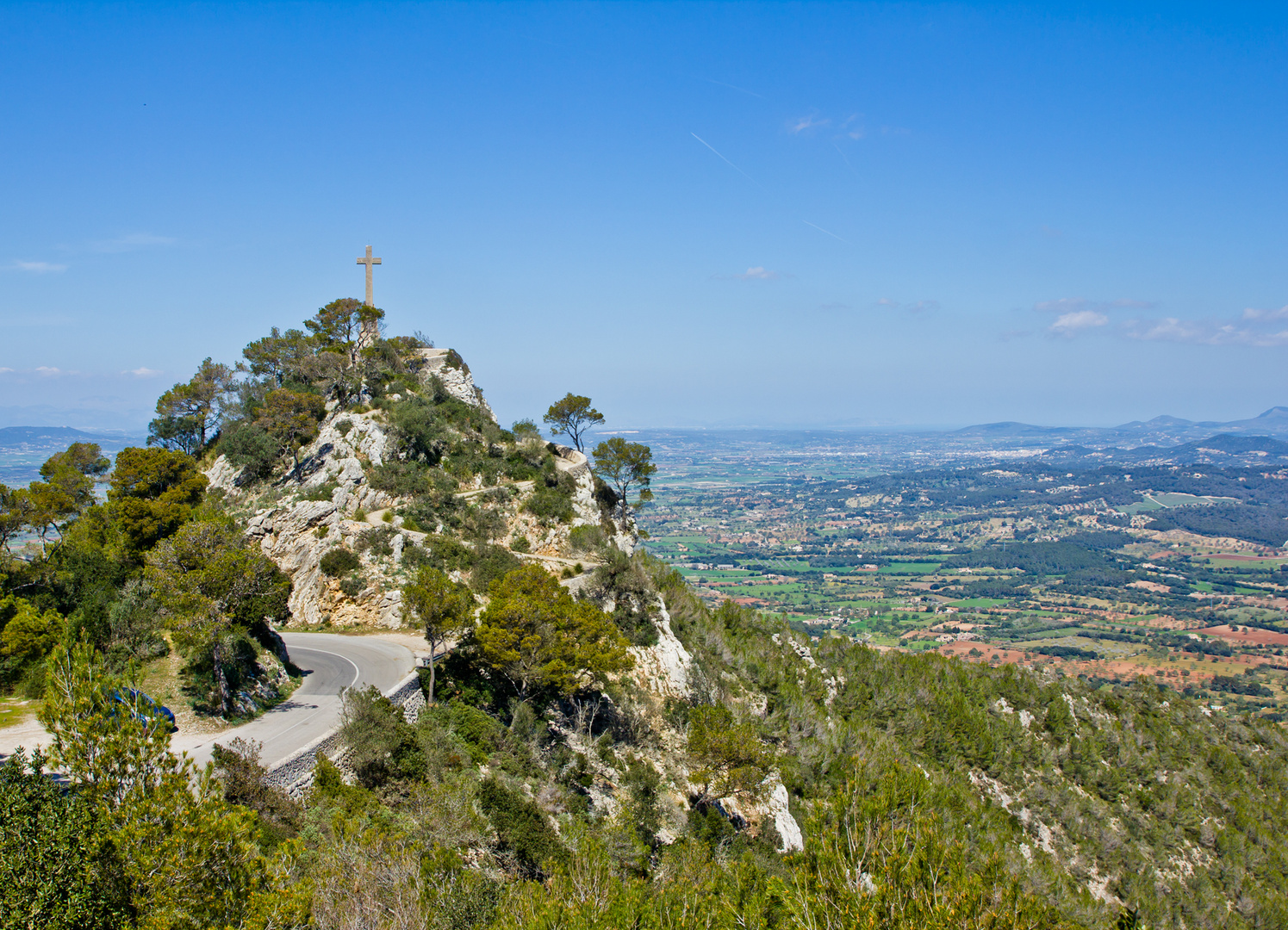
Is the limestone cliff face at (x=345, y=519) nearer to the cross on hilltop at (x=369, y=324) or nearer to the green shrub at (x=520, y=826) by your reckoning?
the cross on hilltop at (x=369, y=324)

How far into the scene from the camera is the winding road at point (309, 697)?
17.3m

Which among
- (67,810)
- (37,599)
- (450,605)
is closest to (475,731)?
(450,605)

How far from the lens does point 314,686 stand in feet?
75.6

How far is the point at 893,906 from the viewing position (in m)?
12.0

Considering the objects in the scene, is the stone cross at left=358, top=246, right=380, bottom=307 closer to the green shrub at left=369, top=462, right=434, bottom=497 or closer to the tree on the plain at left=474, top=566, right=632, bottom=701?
the green shrub at left=369, top=462, right=434, bottom=497

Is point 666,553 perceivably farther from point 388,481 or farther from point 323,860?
point 323,860

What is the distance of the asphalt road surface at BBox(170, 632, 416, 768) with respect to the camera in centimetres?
1798

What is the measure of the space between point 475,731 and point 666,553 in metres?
144

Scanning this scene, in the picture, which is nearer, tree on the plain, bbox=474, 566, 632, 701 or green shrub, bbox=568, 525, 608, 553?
tree on the plain, bbox=474, 566, 632, 701

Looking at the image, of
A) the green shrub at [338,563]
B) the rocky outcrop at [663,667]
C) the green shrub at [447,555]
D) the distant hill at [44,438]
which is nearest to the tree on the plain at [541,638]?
the rocky outcrop at [663,667]

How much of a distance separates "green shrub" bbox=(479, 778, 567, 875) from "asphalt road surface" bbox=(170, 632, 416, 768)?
4814mm

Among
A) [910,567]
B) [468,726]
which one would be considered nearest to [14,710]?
[468,726]

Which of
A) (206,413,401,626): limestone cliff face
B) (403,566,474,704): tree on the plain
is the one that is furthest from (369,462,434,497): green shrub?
(403,566,474,704): tree on the plain

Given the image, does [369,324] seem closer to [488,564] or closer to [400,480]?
[400,480]
